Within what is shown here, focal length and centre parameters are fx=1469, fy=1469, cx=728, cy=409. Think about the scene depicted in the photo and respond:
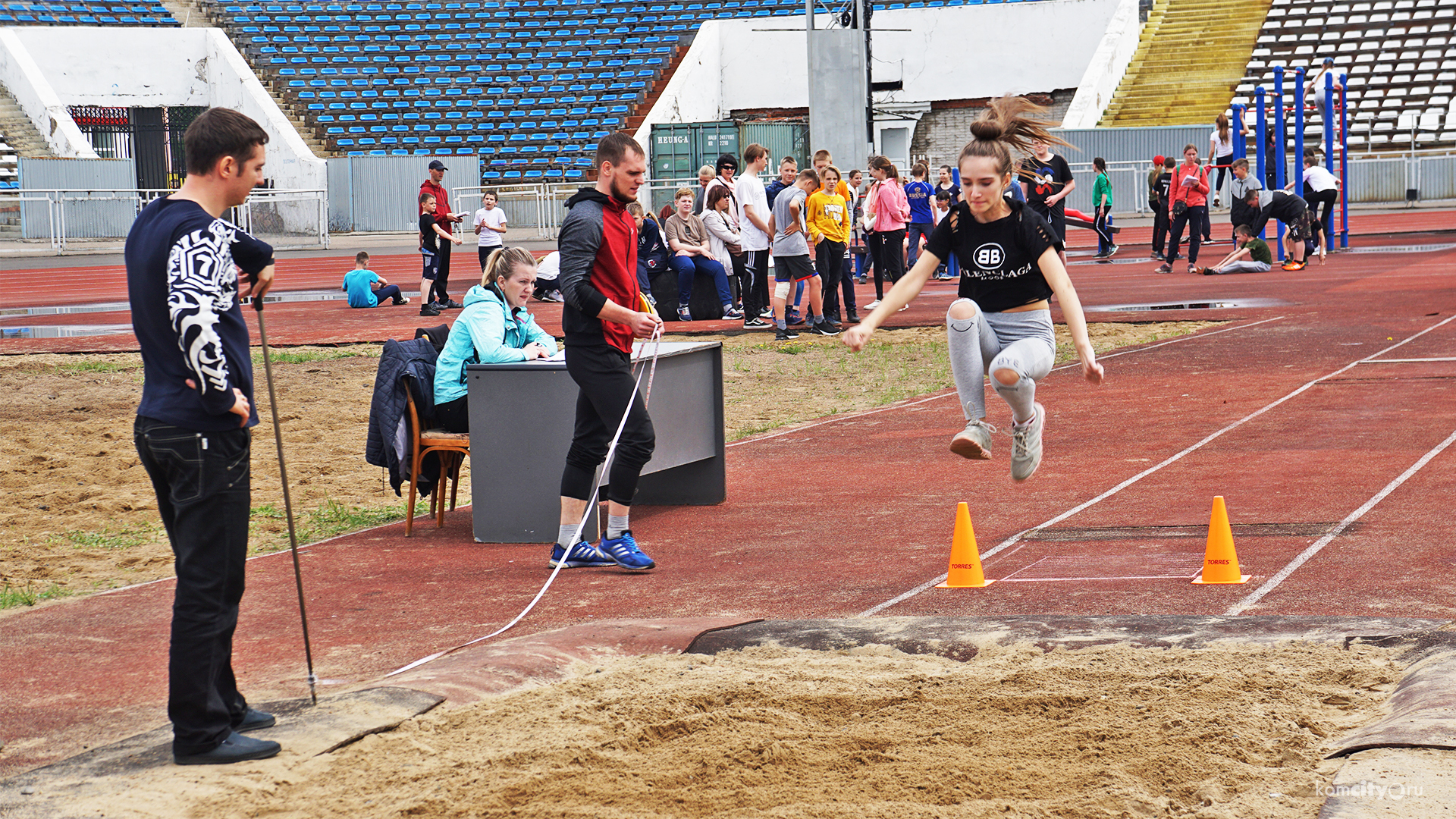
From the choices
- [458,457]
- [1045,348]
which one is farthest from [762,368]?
[1045,348]

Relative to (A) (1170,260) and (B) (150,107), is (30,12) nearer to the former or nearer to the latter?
(B) (150,107)

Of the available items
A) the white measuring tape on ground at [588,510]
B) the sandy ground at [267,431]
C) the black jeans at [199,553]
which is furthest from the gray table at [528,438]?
the black jeans at [199,553]

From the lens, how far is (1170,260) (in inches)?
928

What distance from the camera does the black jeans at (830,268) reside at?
16.5 metres

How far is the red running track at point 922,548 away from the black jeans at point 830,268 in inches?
178

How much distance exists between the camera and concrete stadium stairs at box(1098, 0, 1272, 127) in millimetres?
41406

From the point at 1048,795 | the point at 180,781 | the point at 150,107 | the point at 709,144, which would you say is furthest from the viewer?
the point at 150,107

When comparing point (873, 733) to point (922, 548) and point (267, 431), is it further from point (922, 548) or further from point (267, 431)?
point (267, 431)

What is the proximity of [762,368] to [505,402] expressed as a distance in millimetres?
7330

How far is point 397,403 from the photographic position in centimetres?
795

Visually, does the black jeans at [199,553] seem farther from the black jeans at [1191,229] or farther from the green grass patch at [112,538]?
the black jeans at [1191,229]

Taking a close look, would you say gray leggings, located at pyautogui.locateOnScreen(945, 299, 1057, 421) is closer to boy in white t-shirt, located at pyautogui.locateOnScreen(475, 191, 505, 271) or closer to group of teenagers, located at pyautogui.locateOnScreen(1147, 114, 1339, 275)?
boy in white t-shirt, located at pyautogui.locateOnScreen(475, 191, 505, 271)

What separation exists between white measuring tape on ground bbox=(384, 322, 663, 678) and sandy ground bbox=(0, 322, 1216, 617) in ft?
6.20

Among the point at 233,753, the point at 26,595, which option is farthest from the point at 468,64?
the point at 233,753
